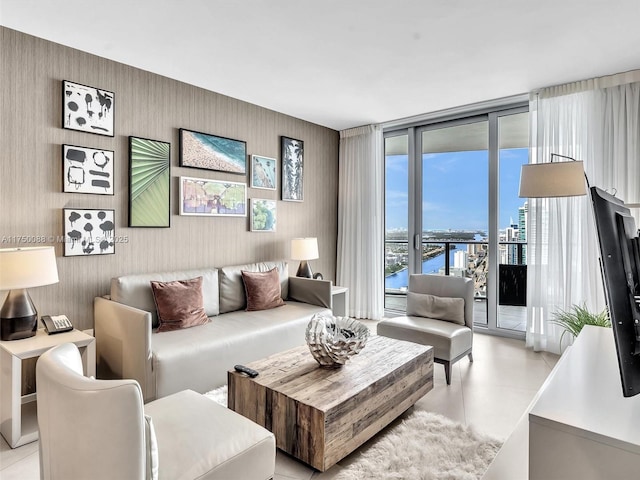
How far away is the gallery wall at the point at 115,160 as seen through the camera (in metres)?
2.53

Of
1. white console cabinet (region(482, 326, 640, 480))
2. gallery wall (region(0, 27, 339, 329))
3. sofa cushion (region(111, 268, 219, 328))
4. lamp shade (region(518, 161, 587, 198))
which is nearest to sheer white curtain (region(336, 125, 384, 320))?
gallery wall (region(0, 27, 339, 329))

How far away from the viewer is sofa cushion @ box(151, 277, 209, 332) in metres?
2.88

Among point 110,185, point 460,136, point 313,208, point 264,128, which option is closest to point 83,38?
point 110,185

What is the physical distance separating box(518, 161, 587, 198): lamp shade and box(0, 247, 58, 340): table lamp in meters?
3.36

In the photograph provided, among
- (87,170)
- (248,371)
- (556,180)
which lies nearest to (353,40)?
(556,180)

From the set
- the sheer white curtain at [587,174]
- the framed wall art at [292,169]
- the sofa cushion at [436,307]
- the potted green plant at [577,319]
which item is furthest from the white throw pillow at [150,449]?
the sheer white curtain at [587,174]

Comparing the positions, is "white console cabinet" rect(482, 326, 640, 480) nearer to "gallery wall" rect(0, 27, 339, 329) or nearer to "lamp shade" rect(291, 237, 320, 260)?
"gallery wall" rect(0, 27, 339, 329)

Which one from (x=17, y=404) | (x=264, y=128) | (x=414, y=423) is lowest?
(x=414, y=423)

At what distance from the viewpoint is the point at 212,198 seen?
3.74m

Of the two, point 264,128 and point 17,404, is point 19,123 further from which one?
point 264,128

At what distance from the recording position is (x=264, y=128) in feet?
14.0

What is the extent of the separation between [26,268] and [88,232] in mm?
734

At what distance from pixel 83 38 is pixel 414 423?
3.48 m

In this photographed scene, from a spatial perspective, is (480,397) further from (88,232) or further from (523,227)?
(88,232)
